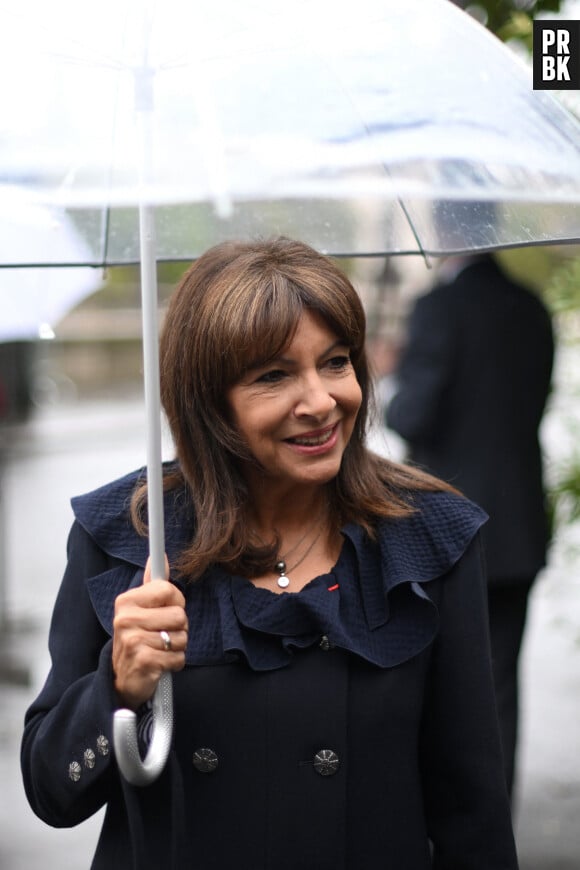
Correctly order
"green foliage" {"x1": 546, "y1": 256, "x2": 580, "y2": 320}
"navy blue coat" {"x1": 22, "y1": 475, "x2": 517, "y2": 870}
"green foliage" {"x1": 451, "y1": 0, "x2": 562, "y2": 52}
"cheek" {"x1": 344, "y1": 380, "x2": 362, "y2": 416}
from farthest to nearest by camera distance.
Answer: "green foliage" {"x1": 546, "y1": 256, "x2": 580, "y2": 320} < "green foliage" {"x1": 451, "y1": 0, "x2": 562, "y2": 52} < "cheek" {"x1": 344, "y1": 380, "x2": 362, "y2": 416} < "navy blue coat" {"x1": 22, "y1": 475, "x2": 517, "y2": 870}

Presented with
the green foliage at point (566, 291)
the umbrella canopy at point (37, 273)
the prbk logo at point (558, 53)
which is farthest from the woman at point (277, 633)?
the green foliage at point (566, 291)

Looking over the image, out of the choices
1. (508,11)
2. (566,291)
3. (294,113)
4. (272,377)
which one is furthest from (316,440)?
(566,291)

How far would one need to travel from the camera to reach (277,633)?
7.45 ft

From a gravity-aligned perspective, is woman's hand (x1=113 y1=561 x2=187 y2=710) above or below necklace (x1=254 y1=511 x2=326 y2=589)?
below

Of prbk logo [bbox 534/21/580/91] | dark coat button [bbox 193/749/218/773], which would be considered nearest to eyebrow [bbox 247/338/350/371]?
dark coat button [bbox 193/749/218/773]

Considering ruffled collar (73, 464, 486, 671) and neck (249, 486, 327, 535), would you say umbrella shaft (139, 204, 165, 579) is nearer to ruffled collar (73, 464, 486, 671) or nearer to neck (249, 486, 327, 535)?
ruffled collar (73, 464, 486, 671)

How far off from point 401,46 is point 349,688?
1.09 meters

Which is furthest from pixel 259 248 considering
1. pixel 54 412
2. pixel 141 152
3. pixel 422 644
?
pixel 54 412

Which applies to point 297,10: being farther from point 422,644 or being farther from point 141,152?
point 422,644

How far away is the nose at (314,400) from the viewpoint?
7.37 ft

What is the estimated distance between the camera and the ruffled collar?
2270 mm

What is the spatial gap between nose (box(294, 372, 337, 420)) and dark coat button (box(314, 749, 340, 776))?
1.75 feet

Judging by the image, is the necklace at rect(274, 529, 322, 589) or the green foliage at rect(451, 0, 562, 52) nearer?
the necklace at rect(274, 529, 322, 589)

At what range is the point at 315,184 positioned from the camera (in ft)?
9.55
